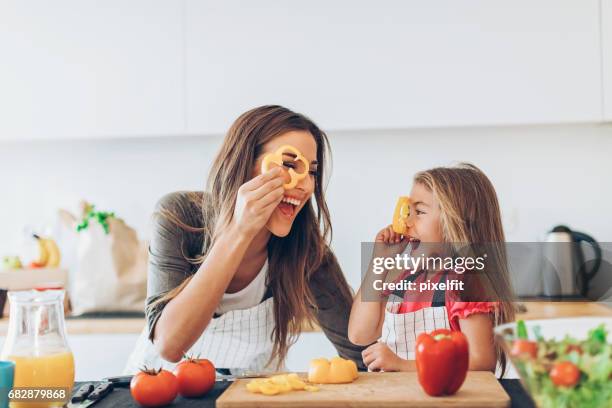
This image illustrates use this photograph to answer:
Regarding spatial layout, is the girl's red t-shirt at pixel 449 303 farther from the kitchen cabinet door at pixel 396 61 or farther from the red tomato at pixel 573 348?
the kitchen cabinet door at pixel 396 61

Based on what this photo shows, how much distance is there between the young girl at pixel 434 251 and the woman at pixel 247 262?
4.4 inches

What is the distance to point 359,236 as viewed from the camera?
2742mm

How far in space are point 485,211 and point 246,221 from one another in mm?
545

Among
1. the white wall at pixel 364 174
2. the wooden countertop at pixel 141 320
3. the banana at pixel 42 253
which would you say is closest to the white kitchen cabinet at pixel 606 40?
the white wall at pixel 364 174

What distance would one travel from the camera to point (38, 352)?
3.47ft

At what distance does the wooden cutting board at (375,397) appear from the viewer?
3.24 feet

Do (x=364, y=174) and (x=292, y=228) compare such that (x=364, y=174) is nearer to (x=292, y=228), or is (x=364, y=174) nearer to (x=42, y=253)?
(x=292, y=228)

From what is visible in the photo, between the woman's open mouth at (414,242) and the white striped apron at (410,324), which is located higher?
the woman's open mouth at (414,242)

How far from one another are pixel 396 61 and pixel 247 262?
103 centimetres

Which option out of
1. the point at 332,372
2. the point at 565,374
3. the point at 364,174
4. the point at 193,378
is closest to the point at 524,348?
the point at 565,374

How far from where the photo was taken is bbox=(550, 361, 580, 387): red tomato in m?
0.82

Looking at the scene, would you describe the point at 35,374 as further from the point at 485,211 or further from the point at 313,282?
the point at 485,211

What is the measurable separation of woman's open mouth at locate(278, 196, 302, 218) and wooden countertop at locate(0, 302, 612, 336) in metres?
0.87

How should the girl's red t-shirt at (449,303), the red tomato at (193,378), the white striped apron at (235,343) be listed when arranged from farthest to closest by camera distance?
1. the white striped apron at (235,343)
2. the girl's red t-shirt at (449,303)
3. the red tomato at (193,378)
